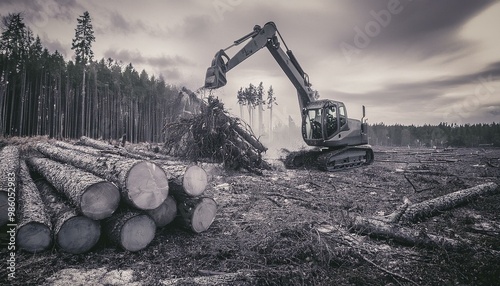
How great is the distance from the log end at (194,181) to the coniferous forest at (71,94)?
1656 centimetres

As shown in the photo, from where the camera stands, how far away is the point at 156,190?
3092mm

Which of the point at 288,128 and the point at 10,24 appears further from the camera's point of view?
the point at 288,128

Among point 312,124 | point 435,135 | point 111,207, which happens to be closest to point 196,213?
point 111,207

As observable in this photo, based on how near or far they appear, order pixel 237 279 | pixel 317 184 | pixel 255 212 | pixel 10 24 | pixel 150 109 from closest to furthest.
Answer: pixel 237 279 < pixel 255 212 < pixel 317 184 < pixel 10 24 < pixel 150 109

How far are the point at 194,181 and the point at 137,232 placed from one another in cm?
96

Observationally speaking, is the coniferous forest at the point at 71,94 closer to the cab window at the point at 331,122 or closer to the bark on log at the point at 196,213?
the cab window at the point at 331,122

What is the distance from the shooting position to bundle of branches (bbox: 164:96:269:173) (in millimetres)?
8523

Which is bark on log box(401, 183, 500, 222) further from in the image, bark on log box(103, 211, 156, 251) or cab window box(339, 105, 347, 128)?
cab window box(339, 105, 347, 128)

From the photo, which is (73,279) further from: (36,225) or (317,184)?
(317,184)

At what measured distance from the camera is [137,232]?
2967 millimetres

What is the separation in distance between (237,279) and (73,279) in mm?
1641

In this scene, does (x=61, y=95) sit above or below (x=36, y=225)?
above

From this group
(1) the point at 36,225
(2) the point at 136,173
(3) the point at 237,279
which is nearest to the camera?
(3) the point at 237,279

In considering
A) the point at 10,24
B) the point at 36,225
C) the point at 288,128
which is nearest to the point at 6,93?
the point at 10,24
